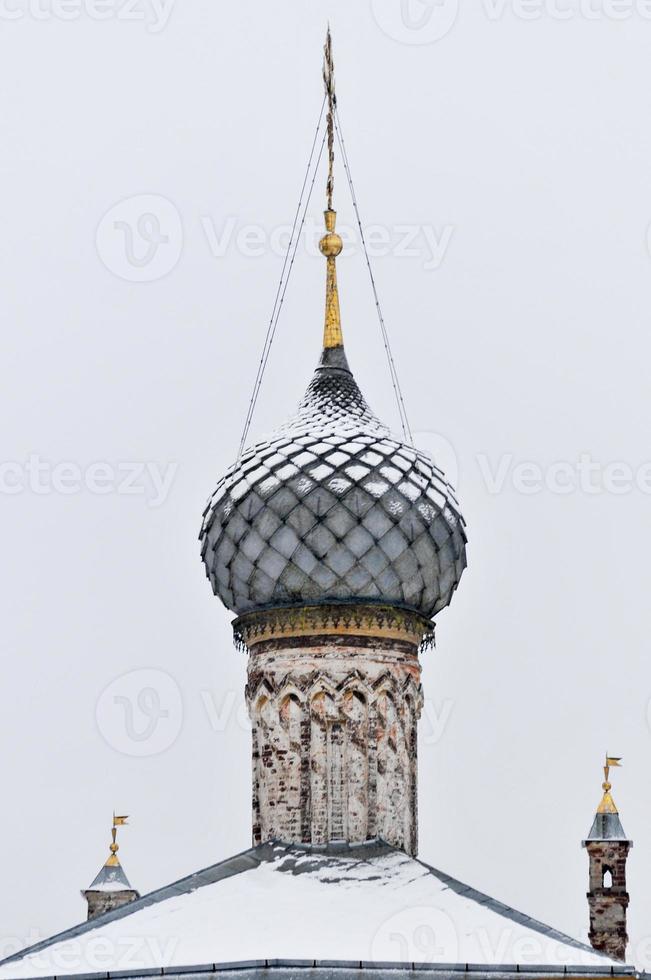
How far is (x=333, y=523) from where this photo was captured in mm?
23484

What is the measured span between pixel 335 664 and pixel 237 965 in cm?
405

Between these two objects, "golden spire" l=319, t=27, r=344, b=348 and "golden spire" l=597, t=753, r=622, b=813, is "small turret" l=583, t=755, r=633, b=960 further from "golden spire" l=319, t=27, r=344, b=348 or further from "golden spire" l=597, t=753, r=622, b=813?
"golden spire" l=319, t=27, r=344, b=348

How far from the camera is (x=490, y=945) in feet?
68.3

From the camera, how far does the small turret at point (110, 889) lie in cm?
2658

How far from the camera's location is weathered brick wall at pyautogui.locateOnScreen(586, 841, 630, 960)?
22781 mm

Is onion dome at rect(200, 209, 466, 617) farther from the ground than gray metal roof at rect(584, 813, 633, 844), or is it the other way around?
onion dome at rect(200, 209, 466, 617)

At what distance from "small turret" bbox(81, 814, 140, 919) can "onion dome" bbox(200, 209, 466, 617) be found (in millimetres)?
4144

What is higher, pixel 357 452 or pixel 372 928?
pixel 357 452

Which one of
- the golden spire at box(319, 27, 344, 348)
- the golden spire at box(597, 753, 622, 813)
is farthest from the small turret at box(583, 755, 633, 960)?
the golden spire at box(319, 27, 344, 348)

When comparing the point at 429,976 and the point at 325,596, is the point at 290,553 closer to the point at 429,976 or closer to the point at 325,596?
the point at 325,596

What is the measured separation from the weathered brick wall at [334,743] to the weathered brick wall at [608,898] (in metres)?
1.87

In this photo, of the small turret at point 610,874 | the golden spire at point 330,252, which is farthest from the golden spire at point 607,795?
the golden spire at point 330,252

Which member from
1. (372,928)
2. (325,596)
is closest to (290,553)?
(325,596)

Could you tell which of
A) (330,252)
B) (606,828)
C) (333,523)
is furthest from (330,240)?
(606,828)
